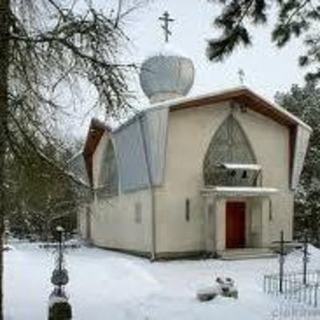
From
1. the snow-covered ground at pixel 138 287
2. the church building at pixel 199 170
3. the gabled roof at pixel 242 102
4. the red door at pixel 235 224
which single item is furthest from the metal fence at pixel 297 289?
the gabled roof at pixel 242 102

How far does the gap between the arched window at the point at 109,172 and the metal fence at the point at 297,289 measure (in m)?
A: 13.3

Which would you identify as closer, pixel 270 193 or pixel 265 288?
pixel 265 288

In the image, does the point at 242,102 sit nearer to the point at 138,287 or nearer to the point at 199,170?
the point at 199,170

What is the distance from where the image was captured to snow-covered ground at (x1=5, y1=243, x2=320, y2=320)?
558 inches

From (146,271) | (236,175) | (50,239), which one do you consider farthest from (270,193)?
(50,239)

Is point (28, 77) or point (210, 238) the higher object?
point (28, 77)

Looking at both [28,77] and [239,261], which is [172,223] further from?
[28,77]

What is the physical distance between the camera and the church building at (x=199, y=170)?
2733cm

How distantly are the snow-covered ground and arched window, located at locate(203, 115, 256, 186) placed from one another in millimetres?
3696

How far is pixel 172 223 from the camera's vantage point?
2758 cm

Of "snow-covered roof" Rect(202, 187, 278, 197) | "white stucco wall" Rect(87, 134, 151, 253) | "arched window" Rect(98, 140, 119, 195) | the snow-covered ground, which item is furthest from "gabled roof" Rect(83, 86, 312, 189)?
the snow-covered ground

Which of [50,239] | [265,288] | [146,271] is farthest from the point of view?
[50,239]

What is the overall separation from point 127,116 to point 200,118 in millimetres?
18096

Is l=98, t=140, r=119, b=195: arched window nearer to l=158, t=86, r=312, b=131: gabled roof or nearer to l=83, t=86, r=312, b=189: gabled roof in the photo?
l=83, t=86, r=312, b=189: gabled roof
